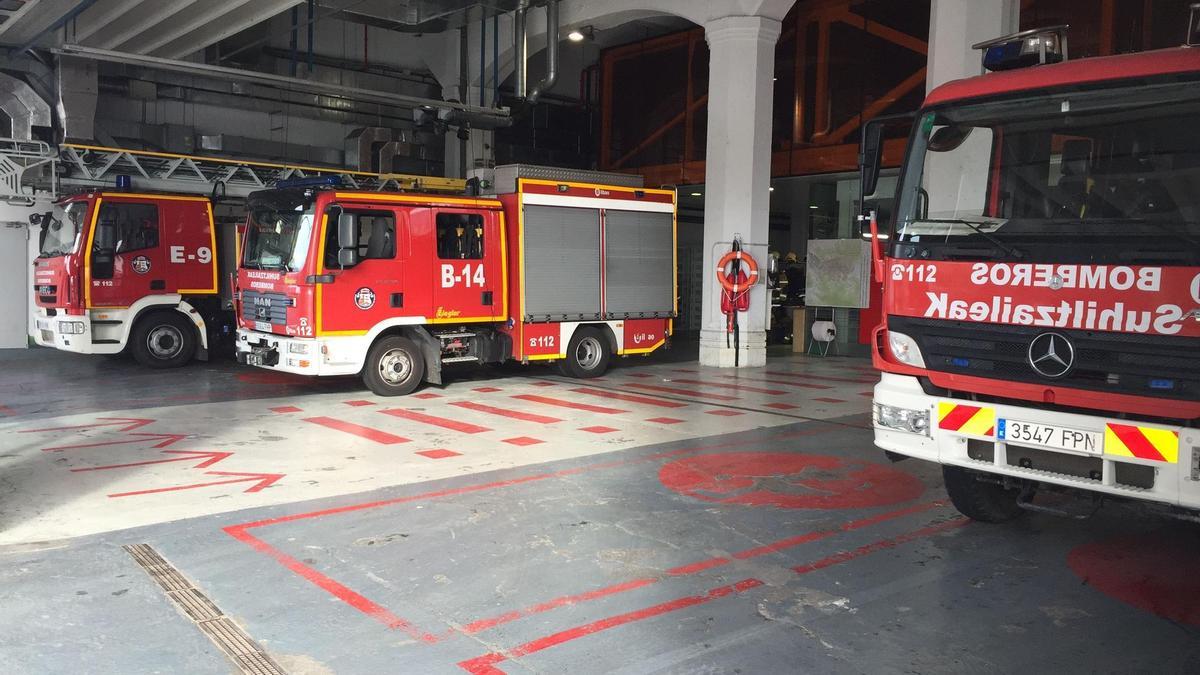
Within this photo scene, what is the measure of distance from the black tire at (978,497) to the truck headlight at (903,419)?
2.46 ft

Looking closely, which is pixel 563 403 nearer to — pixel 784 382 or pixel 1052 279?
pixel 784 382

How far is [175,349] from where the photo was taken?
1376 centimetres

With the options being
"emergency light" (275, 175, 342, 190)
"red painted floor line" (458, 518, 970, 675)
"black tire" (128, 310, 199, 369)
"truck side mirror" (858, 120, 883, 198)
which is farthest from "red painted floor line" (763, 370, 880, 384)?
"black tire" (128, 310, 199, 369)

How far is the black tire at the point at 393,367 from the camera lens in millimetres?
10789

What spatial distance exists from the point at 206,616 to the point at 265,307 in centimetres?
720

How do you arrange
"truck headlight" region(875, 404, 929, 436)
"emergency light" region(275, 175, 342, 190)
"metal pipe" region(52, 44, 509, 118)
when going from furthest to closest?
"metal pipe" region(52, 44, 509, 118), "emergency light" region(275, 175, 342, 190), "truck headlight" region(875, 404, 929, 436)

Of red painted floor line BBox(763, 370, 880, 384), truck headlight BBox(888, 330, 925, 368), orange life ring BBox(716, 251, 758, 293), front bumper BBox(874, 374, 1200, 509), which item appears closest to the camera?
front bumper BBox(874, 374, 1200, 509)

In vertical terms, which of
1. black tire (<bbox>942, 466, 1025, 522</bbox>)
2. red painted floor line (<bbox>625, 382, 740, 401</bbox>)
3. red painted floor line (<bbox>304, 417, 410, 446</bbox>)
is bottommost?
red painted floor line (<bbox>304, 417, 410, 446</bbox>)

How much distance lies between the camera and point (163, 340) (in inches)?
536

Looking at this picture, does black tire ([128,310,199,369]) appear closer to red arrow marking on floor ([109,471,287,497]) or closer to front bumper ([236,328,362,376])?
front bumper ([236,328,362,376])

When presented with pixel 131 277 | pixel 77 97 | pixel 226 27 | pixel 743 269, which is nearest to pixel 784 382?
pixel 743 269

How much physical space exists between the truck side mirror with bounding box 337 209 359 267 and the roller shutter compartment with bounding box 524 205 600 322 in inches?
96.8

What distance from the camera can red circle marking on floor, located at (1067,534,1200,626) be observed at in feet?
14.3

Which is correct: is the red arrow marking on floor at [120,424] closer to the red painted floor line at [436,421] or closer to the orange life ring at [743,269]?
the red painted floor line at [436,421]
